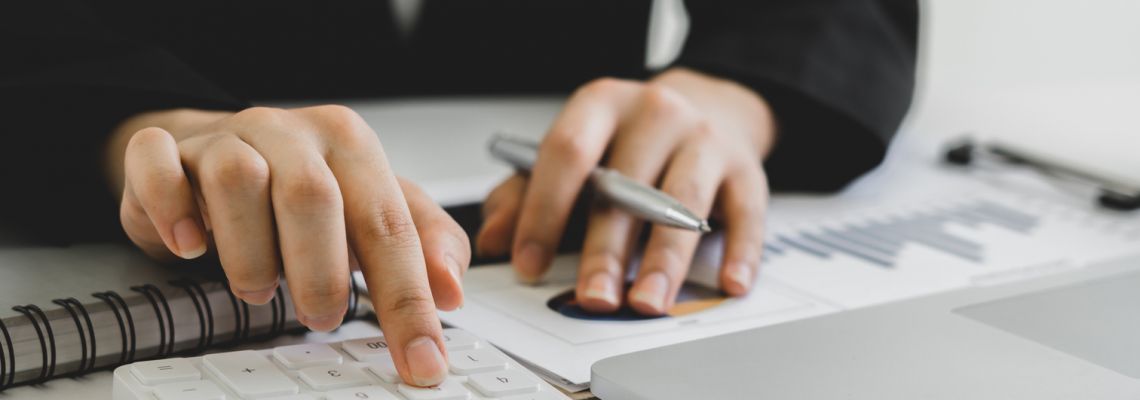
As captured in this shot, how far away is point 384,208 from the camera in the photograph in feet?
1.29

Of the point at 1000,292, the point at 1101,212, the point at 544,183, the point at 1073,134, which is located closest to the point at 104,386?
the point at 544,183

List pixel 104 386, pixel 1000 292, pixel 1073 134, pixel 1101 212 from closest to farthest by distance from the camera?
pixel 104 386 → pixel 1000 292 → pixel 1101 212 → pixel 1073 134

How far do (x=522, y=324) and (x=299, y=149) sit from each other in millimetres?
135

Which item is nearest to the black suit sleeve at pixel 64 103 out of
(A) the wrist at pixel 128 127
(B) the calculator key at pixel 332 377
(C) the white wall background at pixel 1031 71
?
(A) the wrist at pixel 128 127

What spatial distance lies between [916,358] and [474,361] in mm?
179

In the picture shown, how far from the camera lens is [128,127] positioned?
20.3 inches

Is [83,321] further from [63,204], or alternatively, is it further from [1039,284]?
[1039,284]

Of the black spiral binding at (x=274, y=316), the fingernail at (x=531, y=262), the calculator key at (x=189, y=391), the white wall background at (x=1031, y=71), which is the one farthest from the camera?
the white wall background at (x=1031, y=71)

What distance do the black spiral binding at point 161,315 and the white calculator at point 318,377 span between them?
5 cm

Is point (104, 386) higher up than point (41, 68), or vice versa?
point (41, 68)

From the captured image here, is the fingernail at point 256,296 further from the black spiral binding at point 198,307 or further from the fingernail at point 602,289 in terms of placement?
the fingernail at point 602,289

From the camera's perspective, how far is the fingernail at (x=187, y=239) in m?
0.37

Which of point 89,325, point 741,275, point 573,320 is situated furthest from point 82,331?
point 741,275

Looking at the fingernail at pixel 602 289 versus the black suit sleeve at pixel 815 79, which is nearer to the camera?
the fingernail at pixel 602 289
